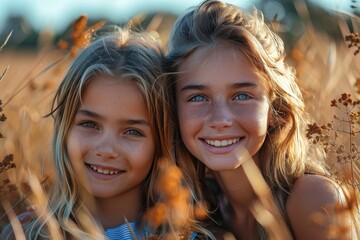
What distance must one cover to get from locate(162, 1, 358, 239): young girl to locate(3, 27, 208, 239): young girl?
132 millimetres

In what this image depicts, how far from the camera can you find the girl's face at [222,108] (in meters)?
3.01

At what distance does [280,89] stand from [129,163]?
0.67m

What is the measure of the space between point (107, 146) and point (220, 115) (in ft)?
1.41

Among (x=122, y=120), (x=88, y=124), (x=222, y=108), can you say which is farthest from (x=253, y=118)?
(x=88, y=124)

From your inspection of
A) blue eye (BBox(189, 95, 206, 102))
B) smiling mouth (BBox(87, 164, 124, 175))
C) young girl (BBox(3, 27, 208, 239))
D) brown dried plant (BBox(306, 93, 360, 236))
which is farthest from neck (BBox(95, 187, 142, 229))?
brown dried plant (BBox(306, 93, 360, 236))

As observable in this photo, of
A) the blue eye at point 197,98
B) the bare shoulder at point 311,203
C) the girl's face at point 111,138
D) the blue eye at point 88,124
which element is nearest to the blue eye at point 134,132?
the girl's face at point 111,138

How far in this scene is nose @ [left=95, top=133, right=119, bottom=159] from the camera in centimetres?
298

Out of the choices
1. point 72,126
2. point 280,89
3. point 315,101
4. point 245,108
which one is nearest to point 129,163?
point 72,126

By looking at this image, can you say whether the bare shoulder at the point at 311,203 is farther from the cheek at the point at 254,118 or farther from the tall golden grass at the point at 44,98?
the cheek at the point at 254,118

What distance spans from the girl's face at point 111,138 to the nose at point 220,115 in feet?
0.80

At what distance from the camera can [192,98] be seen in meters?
3.07

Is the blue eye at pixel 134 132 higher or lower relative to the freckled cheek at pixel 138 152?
higher

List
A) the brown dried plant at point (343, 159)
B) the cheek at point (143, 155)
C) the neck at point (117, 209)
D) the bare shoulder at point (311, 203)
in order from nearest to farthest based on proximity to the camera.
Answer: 1. the brown dried plant at point (343, 159)
2. the bare shoulder at point (311, 203)
3. the cheek at point (143, 155)
4. the neck at point (117, 209)

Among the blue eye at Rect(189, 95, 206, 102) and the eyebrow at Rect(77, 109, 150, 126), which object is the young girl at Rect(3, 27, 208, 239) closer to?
the eyebrow at Rect(77, 109, 150, 126)
